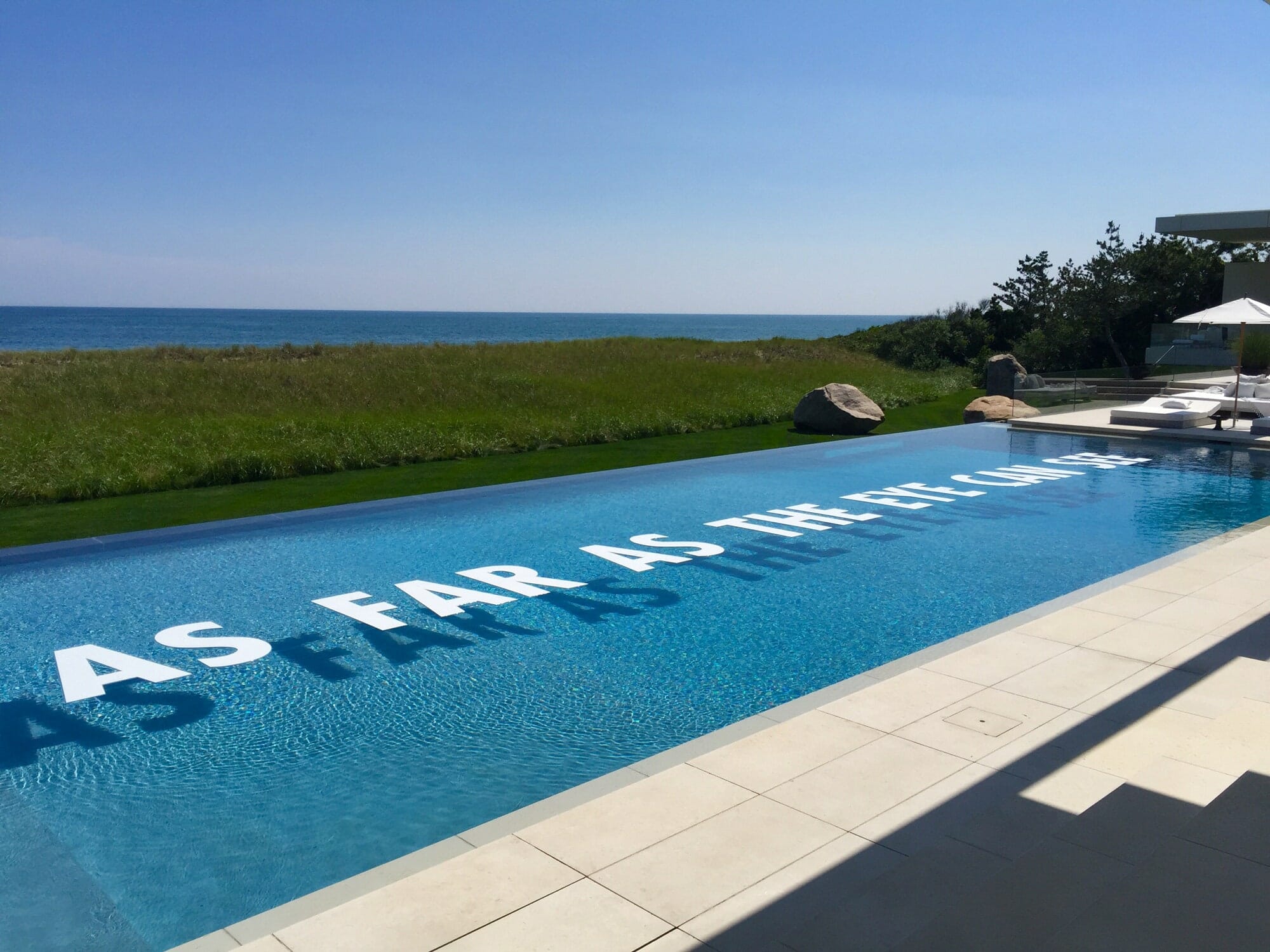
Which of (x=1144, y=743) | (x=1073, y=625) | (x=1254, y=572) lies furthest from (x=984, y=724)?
(x=1254, y=572)

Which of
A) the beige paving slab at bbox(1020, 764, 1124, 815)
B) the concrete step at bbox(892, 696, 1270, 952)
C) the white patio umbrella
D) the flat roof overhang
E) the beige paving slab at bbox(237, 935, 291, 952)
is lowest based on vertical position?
the beige paving slab at bbox(1020, 764, 1124, 815)

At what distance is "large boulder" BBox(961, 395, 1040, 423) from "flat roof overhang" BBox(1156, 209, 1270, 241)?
8.62m

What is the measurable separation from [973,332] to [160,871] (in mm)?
38511

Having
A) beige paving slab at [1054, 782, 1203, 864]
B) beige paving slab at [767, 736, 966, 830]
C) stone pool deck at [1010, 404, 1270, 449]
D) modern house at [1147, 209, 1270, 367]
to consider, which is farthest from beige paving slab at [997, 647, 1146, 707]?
modern house at [1147, 209, 1270, 367]

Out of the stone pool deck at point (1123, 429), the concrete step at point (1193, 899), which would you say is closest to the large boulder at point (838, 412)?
the stone pool deck at point (1123, 429)

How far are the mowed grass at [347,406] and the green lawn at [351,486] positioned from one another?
52 centimetres

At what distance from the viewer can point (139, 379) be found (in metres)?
25.8

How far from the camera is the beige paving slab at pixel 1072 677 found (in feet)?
17.5

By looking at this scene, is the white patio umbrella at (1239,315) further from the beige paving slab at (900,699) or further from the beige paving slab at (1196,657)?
the beige paving slab at (900,699)

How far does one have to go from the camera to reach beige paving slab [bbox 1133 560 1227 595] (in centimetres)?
763

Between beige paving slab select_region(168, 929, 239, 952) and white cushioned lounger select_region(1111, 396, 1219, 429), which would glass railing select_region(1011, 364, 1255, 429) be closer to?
white cushioned lounger select_region(1111, 396, 1219, 429)

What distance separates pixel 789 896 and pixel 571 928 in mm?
761

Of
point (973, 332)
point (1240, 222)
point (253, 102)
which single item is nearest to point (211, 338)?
point (253, 102)

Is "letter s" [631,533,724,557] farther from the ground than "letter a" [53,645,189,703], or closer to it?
farther from the ground
